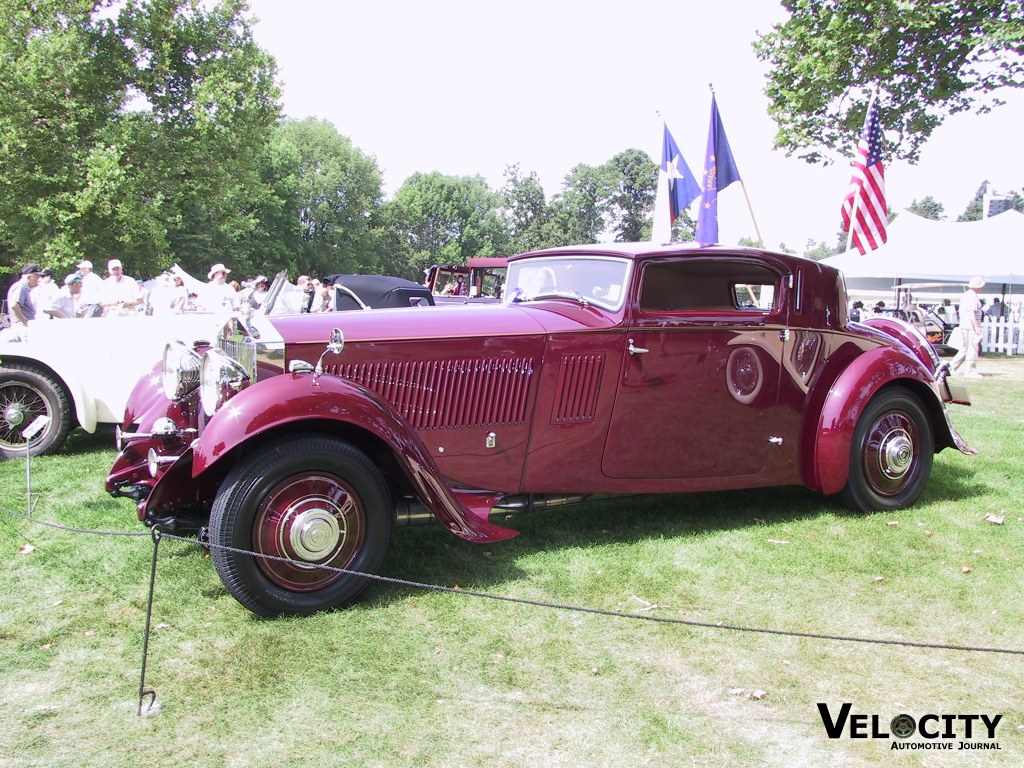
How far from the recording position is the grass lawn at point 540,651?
99.5 inches

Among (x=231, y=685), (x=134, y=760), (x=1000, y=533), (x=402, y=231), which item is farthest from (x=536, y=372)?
(x=402, y=231)

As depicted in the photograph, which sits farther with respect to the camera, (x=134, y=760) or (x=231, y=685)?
(x=231, y=685)

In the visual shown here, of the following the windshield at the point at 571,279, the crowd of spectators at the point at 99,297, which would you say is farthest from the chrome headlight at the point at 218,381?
the crowd of spectators at the point at 99,297

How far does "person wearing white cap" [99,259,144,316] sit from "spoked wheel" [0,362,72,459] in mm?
3702

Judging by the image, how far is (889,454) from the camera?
16.6 ft

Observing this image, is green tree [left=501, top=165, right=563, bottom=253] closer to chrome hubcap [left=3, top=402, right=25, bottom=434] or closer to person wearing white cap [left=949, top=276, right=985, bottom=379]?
person wearing white cap [left=949, top=276, right=985, bottom=379]

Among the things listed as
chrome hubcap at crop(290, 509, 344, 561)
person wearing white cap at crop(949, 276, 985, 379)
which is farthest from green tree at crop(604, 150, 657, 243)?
chrome hubcap at crop(290, 509, 344, 561)

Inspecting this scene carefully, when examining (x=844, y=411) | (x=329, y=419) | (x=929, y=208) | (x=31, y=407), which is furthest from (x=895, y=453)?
(x=929, y=208)

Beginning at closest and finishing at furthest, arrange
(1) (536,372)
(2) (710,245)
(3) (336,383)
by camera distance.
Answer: (3) (336,383), (1) (536,372), (2) (710,245)

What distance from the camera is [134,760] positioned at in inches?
94.4

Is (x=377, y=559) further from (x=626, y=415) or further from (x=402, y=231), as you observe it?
(x=402, y=231)

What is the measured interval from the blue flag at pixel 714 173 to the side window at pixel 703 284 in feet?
14.0

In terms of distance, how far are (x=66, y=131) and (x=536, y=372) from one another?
18.6 meters

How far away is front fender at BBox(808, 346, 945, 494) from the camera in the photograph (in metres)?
4.74
